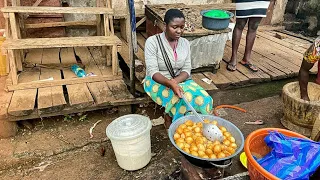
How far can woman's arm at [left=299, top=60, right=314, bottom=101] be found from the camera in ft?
9.90

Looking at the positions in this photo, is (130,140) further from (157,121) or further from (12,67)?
(12,67)

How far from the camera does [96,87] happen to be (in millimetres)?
3668

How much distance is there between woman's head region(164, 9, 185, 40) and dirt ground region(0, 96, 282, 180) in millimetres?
1244

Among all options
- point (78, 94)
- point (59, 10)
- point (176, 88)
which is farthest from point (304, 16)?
point (78, 94)

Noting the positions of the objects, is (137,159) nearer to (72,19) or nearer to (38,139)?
(38,139)

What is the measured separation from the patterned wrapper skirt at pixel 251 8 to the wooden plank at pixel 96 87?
7.18 feet

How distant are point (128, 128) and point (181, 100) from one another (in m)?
0.63

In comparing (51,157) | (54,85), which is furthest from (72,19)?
(51,157)

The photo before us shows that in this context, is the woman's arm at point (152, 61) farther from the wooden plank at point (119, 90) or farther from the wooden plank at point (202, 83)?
the wooden plank at point (202, 83)

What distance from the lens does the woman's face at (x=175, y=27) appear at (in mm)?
2703

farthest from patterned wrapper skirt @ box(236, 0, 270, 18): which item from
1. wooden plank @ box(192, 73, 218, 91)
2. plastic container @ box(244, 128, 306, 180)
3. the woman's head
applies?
plastic container @ box(244, 128, 306, 180)

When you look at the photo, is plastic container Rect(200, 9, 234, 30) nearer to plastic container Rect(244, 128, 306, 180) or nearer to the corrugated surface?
the corrugated surface

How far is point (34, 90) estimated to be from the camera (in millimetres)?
3484

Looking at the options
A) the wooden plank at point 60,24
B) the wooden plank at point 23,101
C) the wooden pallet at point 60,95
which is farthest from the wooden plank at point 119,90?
the wooden plank at point 60,24
